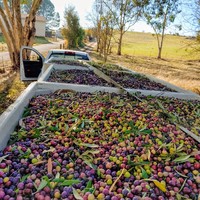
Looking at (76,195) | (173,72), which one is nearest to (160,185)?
(76,195)

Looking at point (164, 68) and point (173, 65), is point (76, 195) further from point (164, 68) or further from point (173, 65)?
point (173, 65)

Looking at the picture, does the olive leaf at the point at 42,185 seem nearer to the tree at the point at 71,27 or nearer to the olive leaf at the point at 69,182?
the olive leaf at the point at 69,182

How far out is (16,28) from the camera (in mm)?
10828

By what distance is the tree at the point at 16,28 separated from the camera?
34.1ft

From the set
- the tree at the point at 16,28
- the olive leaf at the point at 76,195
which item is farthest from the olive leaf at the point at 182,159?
the tree at the point at 16,28

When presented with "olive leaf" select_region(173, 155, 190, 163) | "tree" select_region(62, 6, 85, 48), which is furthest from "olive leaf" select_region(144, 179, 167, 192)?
"tree" select_region(62, 6, 85, 48)

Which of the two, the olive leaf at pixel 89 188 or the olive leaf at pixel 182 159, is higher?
the olive leaf at pixel 182 159

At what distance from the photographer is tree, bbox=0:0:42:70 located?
10.4m

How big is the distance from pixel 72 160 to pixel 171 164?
2.30 feet

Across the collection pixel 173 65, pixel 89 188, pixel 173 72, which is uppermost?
pixel 89 188

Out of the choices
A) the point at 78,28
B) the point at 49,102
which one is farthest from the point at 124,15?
Result: the point at 49,102

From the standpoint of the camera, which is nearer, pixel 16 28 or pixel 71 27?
pixel 16 28

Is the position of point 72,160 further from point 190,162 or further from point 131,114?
point 131,114

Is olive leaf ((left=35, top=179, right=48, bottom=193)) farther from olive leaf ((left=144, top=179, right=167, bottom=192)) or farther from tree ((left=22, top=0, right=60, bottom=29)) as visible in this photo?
tree ((left=22, top=0, right=60, bottom=29))
